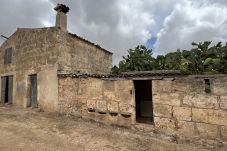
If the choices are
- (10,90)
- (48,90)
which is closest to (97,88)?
(48,90)

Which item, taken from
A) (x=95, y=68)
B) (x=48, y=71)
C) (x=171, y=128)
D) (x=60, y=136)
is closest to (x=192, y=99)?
(x=171, y=128)

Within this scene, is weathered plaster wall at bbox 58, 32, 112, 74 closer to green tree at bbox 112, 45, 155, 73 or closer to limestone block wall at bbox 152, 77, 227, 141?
green tree at bbox 112, 45, 155, 73

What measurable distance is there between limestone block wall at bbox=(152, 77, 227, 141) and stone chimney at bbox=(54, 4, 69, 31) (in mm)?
6869

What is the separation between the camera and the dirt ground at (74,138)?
520 centimetres

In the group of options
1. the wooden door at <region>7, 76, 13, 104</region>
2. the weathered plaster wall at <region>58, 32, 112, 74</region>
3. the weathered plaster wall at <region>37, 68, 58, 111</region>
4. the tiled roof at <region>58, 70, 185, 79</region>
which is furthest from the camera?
the wooden door at <region>7, 76, 13, 104</region>

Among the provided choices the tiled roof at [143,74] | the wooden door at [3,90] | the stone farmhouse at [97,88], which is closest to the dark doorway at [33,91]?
the stone farmhouse at [97,88]

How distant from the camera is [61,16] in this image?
1084 cm

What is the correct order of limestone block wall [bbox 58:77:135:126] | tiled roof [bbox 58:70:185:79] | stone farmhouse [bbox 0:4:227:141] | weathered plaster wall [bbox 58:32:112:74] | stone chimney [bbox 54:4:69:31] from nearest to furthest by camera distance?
1. stone farmhouse [bbox 0:4:227:141]
2. tiled roof [bbox 58:70:185:79]
3. limestone block wall [bbox 58:77:135:126]
4. weathered plaster wall [bbox 58:32:112:74]
5. stone chimney [bbox 54:4:69:31]

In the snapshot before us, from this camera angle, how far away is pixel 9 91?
12.8 metres

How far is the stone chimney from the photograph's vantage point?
34.8 feet

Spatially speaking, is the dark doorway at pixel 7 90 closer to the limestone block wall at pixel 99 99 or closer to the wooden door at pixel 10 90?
the wooden door at pixel 10 90

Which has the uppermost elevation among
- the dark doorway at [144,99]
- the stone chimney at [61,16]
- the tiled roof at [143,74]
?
the stone chimney at [61,16]

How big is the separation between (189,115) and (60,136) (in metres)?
4.35

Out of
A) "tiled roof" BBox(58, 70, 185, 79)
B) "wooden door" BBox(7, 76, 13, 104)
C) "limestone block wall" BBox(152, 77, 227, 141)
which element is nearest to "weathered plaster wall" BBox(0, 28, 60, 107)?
"wooden door" BBox(7, 76, 13, 104)
